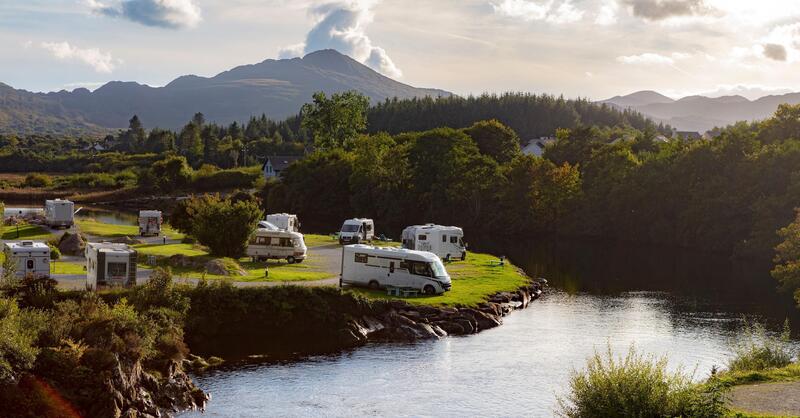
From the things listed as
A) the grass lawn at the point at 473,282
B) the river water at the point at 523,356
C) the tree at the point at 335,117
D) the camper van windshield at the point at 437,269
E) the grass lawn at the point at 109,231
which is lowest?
the river water at the point at 523,356

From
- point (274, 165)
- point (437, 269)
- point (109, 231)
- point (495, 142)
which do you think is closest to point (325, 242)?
point (109, 231)

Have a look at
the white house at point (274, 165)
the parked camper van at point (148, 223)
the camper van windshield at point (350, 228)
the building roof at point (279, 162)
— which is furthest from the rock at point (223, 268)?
the building roof at point (279, 162)

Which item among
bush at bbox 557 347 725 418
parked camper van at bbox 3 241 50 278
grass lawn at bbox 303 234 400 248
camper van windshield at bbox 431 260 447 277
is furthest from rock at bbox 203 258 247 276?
bush at bbox 557 347 725 418

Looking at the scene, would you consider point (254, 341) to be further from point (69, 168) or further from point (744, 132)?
point (69, 168)

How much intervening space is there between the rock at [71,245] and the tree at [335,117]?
88258 millimetres

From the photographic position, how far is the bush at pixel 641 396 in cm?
2128

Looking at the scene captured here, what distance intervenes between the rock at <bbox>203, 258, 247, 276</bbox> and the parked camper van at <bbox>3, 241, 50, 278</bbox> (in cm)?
955

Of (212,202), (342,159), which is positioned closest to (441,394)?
(212,202)

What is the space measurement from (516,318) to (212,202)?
22049 millimetres

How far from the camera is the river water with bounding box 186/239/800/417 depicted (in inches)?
1171

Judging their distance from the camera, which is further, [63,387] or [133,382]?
[133,382]

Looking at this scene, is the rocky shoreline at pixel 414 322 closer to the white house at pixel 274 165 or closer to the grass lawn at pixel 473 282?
the grass lawn at pixel 473 282

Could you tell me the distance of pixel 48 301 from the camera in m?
34.9

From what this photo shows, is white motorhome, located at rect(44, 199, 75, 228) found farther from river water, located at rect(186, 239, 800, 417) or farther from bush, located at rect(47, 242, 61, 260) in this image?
river water, located at rect(186, 239, 800, 417)
